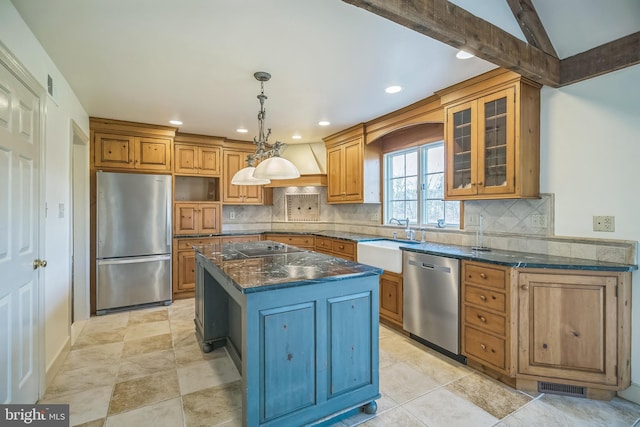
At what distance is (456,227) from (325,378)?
7.58ft

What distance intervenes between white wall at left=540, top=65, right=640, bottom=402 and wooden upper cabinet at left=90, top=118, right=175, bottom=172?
4423mm

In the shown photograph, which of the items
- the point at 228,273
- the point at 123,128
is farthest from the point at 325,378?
the point at 123,128

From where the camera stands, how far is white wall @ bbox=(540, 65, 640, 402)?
6.91 feet

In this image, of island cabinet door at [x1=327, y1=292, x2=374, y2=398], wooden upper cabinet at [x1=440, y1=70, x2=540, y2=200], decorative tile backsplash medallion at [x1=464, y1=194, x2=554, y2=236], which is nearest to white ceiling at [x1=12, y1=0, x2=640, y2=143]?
wooden upper cabinet at [x1=440, y1=70, x2=540, y2=200]

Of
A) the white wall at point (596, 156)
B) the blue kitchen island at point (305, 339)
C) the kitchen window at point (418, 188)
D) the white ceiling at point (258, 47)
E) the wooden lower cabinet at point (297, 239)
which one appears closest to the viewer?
the blue kitchen island at point (305, 339)

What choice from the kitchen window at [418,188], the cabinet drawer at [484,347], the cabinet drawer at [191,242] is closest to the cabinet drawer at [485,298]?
the cabinet drawer at [484,347]

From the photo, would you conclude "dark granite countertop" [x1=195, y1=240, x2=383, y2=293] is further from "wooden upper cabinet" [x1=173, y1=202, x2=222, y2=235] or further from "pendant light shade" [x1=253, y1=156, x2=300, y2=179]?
"wooden upper cabinet" [x1=173, y1=202, x2=222, y2=235]

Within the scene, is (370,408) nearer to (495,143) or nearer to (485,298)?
(485,298)

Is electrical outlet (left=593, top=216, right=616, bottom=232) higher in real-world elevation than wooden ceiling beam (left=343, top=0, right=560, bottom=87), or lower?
lower

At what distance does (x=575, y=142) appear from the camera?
2.40 meters

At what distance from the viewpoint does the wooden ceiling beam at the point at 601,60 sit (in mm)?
2023

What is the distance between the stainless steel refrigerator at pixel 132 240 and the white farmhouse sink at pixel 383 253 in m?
2.66

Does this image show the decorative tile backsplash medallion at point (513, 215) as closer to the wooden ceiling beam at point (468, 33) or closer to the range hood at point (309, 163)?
the wooden ceiling beam at point (468, 33)

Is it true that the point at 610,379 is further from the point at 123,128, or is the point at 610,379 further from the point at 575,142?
the point at 123,128
